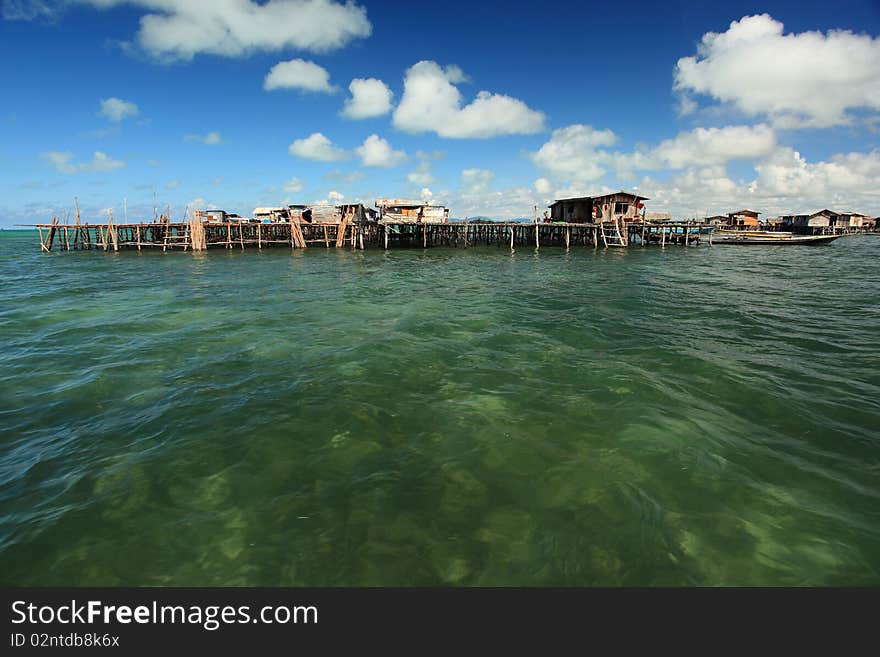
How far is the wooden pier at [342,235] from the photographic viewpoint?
46.3 meters

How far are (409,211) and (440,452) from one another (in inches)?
1822

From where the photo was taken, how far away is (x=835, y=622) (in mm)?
3363

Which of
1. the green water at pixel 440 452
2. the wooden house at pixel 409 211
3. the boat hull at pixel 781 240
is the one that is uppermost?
the wooden house at pixel 409 211

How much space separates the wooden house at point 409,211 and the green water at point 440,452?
121ft

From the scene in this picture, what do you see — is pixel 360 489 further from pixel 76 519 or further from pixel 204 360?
pixel 204 360

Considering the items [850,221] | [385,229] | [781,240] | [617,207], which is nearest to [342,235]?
[385,229]

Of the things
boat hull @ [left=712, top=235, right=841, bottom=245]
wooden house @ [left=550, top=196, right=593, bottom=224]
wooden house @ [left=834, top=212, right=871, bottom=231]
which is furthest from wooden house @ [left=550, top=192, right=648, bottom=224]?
wooden house @ [left=834, top=212, right=871, bottom=231]

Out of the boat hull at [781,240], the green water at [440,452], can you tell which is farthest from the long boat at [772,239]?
the green water at [440,452]

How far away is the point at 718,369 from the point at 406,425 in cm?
733

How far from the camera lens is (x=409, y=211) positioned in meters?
49.6

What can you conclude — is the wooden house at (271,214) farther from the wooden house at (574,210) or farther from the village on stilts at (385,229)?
the wooden house at (574,210)

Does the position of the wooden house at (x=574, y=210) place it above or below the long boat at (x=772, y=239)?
above

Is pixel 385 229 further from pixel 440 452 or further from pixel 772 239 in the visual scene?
pixel 772 239

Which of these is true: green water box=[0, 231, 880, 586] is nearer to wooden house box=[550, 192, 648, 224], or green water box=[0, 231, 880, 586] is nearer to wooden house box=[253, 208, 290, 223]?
wooden house box=[550, 192, 648, 224]
